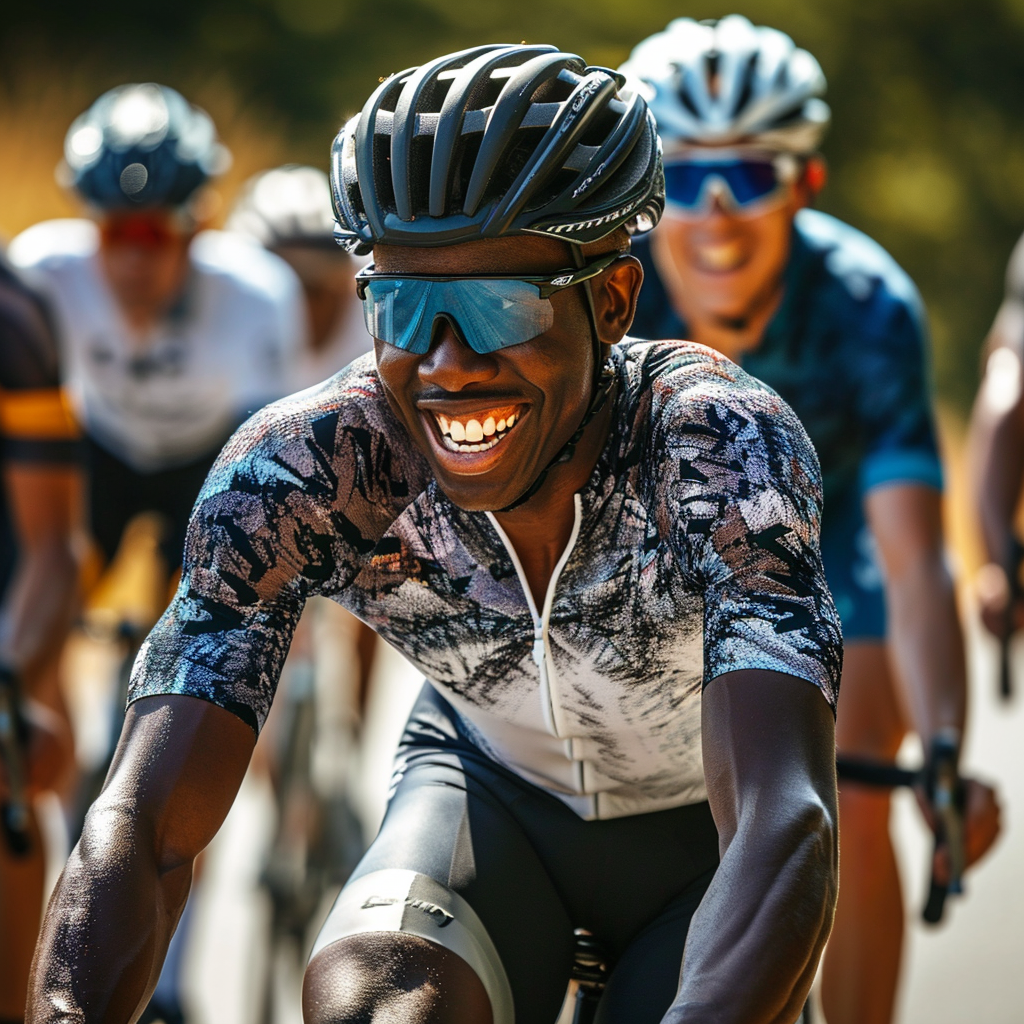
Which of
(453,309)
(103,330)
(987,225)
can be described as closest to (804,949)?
(453,309)

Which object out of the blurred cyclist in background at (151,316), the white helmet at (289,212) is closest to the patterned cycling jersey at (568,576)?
the blurred cyclist in background at (151,316)

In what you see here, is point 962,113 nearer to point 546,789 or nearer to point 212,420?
point 212,420

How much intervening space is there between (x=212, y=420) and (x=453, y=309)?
457 cm

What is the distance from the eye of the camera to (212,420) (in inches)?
277

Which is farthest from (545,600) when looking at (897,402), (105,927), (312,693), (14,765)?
(312,693)

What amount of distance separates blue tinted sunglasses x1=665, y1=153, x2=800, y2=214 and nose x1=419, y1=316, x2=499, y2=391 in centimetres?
220

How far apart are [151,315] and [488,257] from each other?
4330 mm

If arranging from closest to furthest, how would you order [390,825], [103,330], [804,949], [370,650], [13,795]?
1. [804,949]
2. [390,825]
3. [13,795]
4. [103,330]
5. [370,650]

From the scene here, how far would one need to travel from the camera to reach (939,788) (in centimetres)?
365

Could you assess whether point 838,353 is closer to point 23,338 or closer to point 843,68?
point 23,338

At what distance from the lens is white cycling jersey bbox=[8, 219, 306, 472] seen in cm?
674

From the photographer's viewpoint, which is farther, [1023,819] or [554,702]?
[1023,819]

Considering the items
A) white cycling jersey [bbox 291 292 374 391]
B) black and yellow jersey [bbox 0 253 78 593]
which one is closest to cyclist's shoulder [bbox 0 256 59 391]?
black and yellow jersey [bbox 0 253 78 593]

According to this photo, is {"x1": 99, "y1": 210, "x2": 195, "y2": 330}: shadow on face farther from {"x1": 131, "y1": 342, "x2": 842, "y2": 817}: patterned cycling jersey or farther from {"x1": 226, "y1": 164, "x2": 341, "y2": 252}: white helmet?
A: {"x1": 131, "y1": 342, "x2": 842, "y2": 817}: patterned cycling jersey
